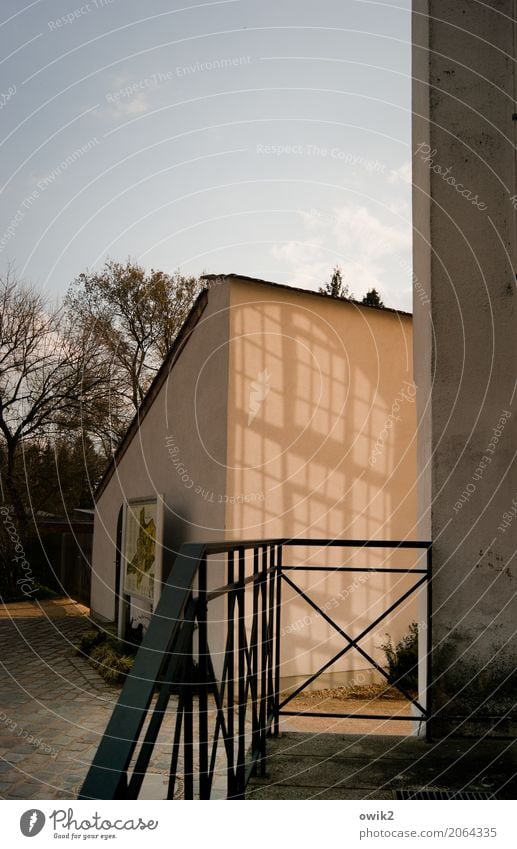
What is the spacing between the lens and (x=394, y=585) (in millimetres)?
6770

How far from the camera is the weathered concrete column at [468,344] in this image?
345 cm

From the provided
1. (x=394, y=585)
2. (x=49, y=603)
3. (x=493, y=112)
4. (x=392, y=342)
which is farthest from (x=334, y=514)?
(x=49, y=603)

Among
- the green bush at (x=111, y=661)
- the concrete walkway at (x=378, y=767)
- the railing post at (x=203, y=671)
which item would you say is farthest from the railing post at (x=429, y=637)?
the green bush at (x=111, y=661)

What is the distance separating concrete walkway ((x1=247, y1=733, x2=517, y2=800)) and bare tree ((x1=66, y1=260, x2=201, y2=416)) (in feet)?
35.7

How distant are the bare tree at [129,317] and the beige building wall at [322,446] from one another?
24.0ft

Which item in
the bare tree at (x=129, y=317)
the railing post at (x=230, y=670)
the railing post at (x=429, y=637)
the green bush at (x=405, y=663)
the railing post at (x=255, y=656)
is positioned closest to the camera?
the railing post at (x=230, y=670)

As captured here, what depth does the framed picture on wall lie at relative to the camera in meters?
7.03

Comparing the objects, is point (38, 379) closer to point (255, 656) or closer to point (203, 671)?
point (255, 656)

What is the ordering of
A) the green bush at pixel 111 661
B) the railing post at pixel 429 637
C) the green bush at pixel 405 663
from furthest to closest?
the green bush at pixel 111 661, the green bush at pixel 405 663, the railing post at pixel 429 637

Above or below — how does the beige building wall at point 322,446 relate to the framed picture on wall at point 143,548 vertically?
above

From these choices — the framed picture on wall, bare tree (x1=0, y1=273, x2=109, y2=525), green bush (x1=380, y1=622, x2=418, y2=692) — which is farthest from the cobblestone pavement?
bare tree (x1=0, y1=273, x2=109, y2=525)

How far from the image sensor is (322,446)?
6.57 metres

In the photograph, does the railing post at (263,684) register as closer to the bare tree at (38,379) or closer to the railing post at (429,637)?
the railing post at (429,637)

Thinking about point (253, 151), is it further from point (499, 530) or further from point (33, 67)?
point (499, 530)
